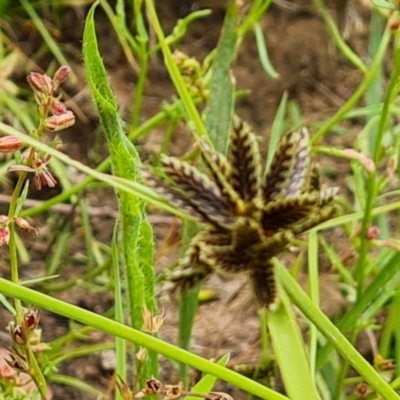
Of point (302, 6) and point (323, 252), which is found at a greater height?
point (302, 6)

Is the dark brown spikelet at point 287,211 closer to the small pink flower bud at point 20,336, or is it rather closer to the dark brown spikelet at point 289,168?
the dark brown spikelet at point 289,168

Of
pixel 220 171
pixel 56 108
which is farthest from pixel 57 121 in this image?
pixel 220 171

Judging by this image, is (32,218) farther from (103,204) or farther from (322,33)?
(322,33)

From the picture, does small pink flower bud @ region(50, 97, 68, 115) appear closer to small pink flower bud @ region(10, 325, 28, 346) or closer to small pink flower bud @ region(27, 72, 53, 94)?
small pink flower bud @ region(27, 72, 53, 94)

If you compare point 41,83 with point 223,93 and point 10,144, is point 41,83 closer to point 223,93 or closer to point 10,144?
point 10,144

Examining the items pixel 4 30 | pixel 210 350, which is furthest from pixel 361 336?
pixel 4 30

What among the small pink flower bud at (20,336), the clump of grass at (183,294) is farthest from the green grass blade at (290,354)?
the small pink flower bud at (20,336)

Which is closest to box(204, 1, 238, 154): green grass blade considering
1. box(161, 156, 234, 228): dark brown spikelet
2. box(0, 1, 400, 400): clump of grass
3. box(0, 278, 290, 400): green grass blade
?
box(0, 1, 400, 400): clump of grass

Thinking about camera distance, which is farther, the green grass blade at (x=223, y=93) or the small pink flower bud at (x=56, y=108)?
the green grass blade at (x=223, y=93)
